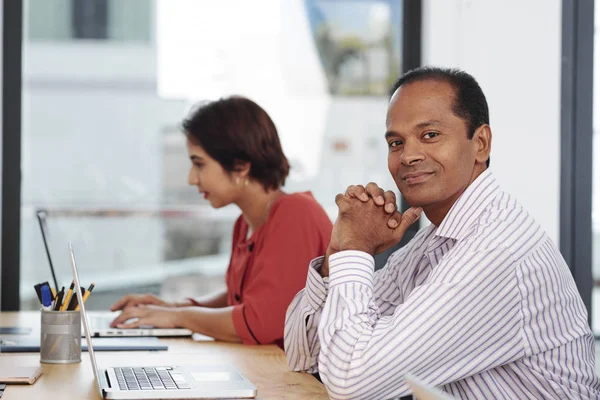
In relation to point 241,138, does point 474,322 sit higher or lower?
lower

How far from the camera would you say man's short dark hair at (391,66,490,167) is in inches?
66.3

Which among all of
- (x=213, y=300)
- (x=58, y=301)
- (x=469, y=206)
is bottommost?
(x=213, y=300)

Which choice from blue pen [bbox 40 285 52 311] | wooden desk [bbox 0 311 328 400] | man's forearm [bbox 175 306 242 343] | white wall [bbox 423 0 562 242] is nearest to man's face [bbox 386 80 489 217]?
wooden desk [bbox 0 311 328 400]

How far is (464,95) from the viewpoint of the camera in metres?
1.69

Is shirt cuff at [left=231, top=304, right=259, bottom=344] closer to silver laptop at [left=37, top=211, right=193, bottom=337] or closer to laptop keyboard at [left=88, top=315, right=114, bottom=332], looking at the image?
silver laptop at [left=37, top=211, right=193, bottom=337]

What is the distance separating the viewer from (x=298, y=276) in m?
2.28

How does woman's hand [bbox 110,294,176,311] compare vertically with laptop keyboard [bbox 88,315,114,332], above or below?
above

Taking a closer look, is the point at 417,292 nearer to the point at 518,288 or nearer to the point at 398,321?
the point at 398,321

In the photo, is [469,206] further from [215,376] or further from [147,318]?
[147,318]

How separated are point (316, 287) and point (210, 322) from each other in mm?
577

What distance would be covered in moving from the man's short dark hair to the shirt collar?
108 millimetres

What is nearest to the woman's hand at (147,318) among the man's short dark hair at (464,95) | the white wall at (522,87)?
the man's short dark hair at (464,95)

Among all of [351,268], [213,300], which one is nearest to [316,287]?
[351,268]

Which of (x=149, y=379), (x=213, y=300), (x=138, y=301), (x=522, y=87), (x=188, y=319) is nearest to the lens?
(x=149, y=379)
